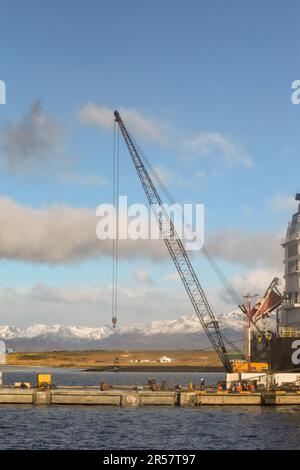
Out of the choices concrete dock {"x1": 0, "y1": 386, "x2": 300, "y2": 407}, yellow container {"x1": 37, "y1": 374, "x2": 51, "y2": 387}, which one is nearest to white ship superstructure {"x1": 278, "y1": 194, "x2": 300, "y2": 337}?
concrete dock {"x1": 0, "y1": 386, "x2": 300, "y2": 407}

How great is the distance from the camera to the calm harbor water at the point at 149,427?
65.1m

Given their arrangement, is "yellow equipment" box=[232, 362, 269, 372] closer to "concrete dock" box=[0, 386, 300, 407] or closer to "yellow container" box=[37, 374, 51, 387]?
"concrete dock" box=[0, 386, 300, 407]

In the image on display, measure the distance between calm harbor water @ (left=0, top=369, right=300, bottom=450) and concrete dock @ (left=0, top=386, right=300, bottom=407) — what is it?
853 mm

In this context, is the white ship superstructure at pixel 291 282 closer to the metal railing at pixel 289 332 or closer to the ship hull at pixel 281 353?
the metal railing at pixel 289 332

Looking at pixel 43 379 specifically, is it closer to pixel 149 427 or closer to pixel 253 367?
pixel 149 427

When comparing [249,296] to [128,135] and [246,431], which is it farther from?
[246,431]

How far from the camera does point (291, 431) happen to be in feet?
236

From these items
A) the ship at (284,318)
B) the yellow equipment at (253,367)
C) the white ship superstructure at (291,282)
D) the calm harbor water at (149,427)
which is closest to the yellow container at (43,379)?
the calm harbor water at (149,427)

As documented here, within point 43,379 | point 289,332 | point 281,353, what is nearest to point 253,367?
point 281,353

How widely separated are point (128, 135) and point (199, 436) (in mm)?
64216

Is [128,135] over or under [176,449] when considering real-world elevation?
over

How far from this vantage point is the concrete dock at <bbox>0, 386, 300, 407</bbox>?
89812 millimetres

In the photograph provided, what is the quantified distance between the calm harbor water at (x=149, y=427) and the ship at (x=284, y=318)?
554 inches

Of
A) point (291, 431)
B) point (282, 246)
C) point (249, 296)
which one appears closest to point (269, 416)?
point (291, 431)
